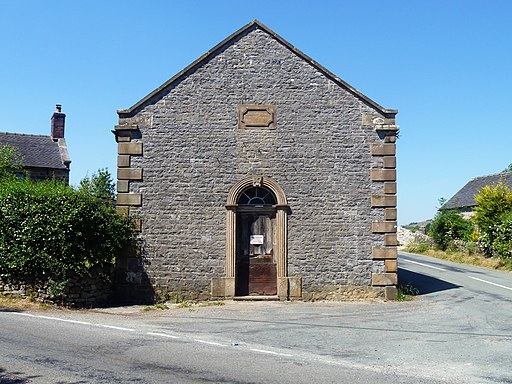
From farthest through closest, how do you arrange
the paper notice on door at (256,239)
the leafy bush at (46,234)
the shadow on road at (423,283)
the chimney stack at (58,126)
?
the chimney stack at (58,126) < the shadow on road at (423,283) < the paper notice on door at (256,239) < the leafy bush at (46,234)

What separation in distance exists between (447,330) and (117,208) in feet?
28.3

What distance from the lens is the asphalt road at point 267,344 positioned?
6.58 m

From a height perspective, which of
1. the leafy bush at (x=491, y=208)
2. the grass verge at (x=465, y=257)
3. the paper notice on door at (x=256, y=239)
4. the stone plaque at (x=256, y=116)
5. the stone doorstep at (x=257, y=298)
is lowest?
the stone doorstep at (x=257, y=298)

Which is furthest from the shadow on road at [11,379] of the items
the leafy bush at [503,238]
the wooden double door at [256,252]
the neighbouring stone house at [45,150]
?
the neighbouring stone house at [45,150]

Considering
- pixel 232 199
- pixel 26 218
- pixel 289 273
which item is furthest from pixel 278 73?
pixel 26 218

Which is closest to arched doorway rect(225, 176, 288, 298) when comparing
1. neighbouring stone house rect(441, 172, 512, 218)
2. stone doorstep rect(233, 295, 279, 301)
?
stone doorstep rect(233, 295, 279, 301)

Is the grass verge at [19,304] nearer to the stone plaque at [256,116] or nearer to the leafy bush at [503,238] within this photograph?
the stone plaque at [256,116]

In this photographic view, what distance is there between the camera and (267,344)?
8.73m

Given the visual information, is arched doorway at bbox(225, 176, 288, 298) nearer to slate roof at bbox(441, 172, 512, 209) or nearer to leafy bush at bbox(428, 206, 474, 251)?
leafy bush at bbox(428, 206, 474, 251)

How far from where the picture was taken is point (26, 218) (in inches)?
480

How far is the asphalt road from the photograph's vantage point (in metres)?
6.58

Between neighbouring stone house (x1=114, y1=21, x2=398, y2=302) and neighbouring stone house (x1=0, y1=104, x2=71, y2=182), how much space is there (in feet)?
68.5

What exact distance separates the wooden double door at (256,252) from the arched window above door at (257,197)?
188 mm

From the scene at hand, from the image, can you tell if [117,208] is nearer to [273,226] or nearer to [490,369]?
[273,226]
